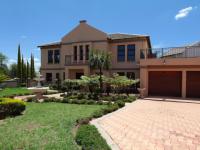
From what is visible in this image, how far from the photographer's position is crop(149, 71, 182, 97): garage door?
1906 cm

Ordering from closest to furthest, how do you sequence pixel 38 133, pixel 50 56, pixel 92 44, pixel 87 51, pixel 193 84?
pixel 38 133 → pixel 193 84 → pixel 92 44 → pixel 87 51 → pixel 50 56

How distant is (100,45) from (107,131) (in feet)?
56.6

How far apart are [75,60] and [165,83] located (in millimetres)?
11757

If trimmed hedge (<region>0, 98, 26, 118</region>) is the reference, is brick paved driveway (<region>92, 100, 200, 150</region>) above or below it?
below

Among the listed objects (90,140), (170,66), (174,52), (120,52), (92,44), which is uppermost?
(92,44)

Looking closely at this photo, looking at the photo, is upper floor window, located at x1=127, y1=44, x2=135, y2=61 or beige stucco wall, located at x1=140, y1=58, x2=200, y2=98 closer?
beige stucco wall, located at x1=140, y1=58, x2=200, y2=98

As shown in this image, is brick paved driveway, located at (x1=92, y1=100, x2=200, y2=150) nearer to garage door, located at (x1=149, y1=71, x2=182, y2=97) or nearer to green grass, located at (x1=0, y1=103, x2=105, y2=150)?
green grass, located at (x1=0, y1=103, x2=105, y2=150)

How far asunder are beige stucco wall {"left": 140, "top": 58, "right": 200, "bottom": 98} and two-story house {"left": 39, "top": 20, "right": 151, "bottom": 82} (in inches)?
148

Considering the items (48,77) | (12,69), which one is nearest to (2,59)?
(12,69)

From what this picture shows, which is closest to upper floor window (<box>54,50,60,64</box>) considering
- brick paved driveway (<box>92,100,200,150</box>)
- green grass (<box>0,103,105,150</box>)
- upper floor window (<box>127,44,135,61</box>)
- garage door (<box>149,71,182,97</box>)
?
upper floor window (<box>127,44,135,61</box>)

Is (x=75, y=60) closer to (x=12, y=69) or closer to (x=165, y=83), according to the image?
(x=165, y=83)

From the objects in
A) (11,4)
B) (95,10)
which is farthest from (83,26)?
(11,4)

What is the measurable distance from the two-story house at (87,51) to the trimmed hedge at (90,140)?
16.6 metres

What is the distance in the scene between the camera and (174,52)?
723 inches
